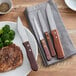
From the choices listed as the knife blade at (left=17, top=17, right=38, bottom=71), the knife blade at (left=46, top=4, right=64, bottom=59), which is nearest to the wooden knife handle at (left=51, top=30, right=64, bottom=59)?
the knife blade at (left=46, top=4, right=64, bottom=59)

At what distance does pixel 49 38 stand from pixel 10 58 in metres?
0.21

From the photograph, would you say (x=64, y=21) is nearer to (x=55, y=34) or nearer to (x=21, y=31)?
(x=55, y=34)

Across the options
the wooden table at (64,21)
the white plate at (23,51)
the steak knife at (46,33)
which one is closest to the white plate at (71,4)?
the wooden table at (64,21)

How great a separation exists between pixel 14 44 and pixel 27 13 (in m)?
0.19

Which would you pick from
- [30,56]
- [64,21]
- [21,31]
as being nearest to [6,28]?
[21,31]

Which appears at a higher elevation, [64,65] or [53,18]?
[53,18]

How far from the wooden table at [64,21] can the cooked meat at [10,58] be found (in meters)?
0.09

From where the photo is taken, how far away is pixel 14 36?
4.36 ft

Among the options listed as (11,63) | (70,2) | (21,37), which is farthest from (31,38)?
(70,2)

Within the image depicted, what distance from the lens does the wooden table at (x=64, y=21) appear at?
1288 mm

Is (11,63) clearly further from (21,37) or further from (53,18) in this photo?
(53,18)

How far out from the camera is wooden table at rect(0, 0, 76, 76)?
1288 millimetres

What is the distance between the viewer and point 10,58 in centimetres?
125

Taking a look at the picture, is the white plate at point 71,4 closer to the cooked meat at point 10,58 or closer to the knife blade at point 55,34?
the knife blade at point 55,34
